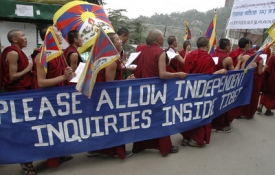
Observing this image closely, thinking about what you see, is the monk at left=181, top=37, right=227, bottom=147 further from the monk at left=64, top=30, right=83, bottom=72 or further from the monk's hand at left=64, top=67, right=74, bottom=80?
the monk's hand at left=64, top=67, right=74, bottom=80

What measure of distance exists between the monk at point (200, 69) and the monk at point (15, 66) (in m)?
2.28

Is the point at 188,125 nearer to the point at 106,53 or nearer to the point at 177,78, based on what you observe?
the point at 177,78

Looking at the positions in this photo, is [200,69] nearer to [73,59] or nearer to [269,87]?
[73,59]

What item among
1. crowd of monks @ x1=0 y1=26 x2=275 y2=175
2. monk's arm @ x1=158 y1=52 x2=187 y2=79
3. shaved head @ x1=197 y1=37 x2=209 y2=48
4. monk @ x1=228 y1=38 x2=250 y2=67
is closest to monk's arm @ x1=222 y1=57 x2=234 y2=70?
crowd of monks @ x1=0 y1=26 x2=275 y2=175

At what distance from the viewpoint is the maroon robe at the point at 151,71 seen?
118 inches

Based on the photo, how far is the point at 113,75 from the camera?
2.76 metres

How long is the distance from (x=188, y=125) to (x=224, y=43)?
1566 millimetres

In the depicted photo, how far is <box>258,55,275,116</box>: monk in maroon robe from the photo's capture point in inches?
207

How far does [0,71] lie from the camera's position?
2.89 metres

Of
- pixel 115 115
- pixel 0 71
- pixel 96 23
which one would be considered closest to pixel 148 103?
pixel 115 115

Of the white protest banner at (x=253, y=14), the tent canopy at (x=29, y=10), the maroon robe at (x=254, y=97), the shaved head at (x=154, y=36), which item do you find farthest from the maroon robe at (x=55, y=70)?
the white protest banner at (x=253, y=14)

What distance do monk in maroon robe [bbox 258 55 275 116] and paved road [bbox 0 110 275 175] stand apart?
181cm

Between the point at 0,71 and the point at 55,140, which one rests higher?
the point at 0,71

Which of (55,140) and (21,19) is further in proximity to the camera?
(21,19)
